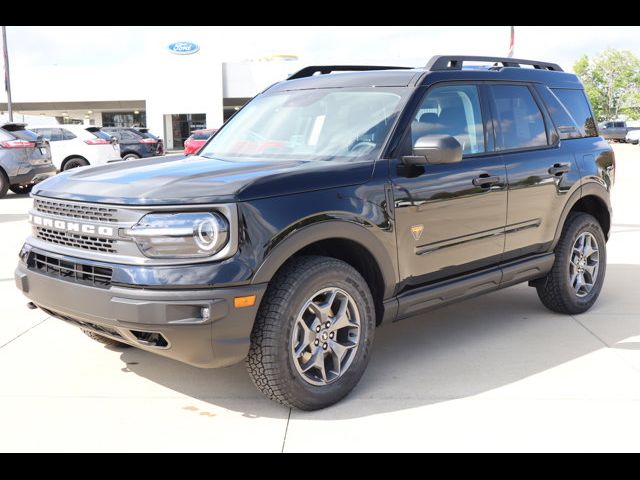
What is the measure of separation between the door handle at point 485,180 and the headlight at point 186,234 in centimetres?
192

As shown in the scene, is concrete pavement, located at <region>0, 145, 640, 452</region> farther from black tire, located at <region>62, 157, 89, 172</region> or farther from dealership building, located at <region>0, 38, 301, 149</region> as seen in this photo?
dealership building, located at <region>0, 38, 301, 149</region>

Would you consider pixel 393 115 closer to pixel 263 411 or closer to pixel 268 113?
pixel 268 113

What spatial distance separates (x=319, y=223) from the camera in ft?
12.1

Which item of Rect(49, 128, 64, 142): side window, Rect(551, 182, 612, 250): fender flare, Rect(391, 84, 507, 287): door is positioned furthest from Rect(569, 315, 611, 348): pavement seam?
Rect(49, 128, 64, 142): side window

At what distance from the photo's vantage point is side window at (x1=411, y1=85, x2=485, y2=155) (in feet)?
14.5

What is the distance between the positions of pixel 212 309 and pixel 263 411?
85cm

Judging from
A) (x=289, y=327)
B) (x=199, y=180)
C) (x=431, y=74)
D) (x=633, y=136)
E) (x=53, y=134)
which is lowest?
(x=633, y=136)

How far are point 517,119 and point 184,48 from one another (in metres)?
47.8

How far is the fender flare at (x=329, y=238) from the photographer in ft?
11.4

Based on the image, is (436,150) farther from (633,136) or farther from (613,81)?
(613,81)

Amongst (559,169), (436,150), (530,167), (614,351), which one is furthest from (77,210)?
(614,351)

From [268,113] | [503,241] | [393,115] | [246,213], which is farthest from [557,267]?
[246,213]

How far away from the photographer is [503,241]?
484cm

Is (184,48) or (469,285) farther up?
(184,48)
